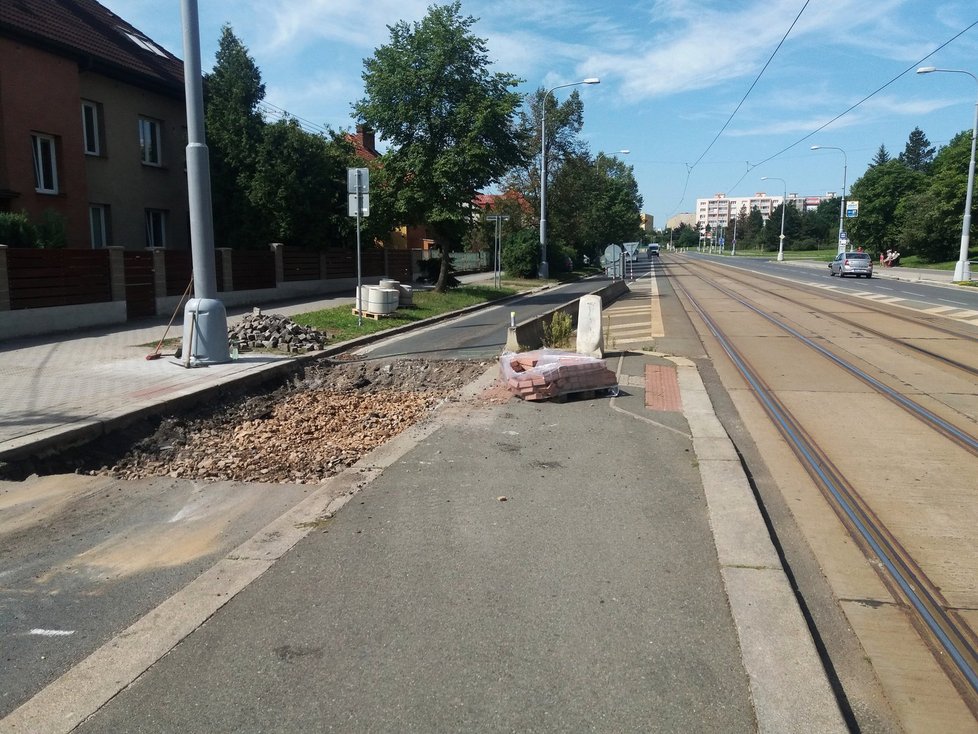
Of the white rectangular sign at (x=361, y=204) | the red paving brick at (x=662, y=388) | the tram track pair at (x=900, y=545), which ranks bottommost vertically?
the tram track pair at (x=900, y=545)

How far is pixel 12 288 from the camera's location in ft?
45.3

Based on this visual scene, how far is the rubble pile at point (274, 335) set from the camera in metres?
13.3

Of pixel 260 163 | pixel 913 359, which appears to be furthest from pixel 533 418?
pixel 260 163

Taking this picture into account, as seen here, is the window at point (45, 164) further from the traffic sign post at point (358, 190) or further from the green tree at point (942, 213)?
the green tree at point (942, 213)

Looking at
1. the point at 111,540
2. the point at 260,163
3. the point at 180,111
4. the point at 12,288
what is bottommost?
the point at 111,540

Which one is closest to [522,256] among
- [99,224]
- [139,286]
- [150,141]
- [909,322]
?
[150,141]

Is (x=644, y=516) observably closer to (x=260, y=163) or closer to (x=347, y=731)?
(x=347, y=731)

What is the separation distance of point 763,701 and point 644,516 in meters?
2.17

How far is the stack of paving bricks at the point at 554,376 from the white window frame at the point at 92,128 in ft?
62.1

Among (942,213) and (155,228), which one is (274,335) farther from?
(942,213)

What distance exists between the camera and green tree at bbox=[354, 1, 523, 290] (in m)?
24.6

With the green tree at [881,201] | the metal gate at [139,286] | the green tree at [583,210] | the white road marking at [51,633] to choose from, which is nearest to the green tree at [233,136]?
the metal gate at [139,286]

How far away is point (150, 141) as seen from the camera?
24.8 meters

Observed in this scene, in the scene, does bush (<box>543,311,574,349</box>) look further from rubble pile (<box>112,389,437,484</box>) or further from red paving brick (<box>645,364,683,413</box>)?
rubble pile (<box>112,389,437,484</box>)
